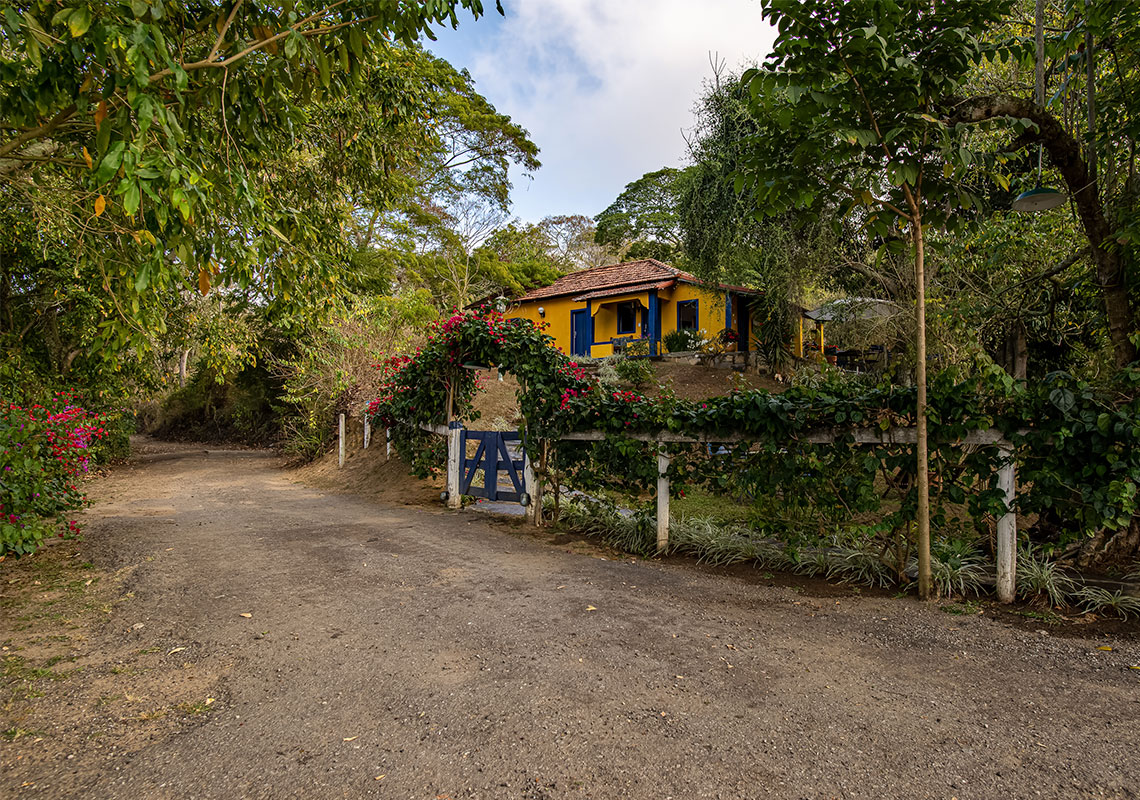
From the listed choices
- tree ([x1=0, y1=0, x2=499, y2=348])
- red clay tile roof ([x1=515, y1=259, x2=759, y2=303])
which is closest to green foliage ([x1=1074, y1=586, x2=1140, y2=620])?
tree ([x1=0, y1=0, x2=499, y2=348])

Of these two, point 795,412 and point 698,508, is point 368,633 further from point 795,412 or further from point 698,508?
point 698,508

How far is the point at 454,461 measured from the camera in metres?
9.24

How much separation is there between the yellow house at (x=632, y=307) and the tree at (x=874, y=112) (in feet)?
46.1

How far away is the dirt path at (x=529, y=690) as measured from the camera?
7.54 ft

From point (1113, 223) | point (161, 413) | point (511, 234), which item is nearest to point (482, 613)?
point (1113, 223)

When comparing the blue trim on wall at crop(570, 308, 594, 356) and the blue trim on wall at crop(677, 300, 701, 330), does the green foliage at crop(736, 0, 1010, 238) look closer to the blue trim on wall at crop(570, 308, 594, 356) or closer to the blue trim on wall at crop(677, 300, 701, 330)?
the blue trim on wall at crop(677, 300, 701, 330)

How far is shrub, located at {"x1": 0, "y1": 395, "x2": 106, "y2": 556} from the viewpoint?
491 centimetres

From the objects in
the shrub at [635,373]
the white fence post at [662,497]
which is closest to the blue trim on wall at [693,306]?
the shrub at [635,373]

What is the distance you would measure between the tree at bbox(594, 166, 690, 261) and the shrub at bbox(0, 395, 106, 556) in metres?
29.6

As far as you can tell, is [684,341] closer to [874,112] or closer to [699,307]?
[699,307]

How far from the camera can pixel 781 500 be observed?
17.5ft

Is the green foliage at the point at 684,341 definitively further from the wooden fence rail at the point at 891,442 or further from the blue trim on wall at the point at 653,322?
the wooden fence rail at the point at 891,442

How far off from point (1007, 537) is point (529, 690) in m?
3.74

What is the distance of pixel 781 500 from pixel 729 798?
3477 mm
